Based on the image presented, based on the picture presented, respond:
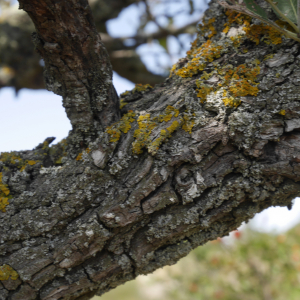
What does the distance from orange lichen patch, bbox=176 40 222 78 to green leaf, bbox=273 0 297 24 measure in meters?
0.36

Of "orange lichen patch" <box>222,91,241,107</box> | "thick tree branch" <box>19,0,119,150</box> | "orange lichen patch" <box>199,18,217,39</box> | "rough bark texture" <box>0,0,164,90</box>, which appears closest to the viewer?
"thick tree branch" <box>19,0,119,150</box>

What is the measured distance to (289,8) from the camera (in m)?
1.35

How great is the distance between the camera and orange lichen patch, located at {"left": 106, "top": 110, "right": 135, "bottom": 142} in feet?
4.59

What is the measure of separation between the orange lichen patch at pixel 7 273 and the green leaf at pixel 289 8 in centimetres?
188

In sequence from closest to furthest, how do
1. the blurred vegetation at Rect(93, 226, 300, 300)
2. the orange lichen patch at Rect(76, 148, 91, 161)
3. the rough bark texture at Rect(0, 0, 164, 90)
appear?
the orange lichen patch at Rect(76, 148, 91, 161)
the rough bark texture at Rect(0, 0, 164, 90)
the blurred vegetation at Rect(93, 226, 300, 300)

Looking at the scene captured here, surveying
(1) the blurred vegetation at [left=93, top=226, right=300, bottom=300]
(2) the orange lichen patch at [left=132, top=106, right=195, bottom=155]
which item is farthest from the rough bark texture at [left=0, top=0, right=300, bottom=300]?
(1) the blurred vegetation at [left=93, top=226, right=300, bottom=300]

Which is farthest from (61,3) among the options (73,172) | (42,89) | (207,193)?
(42,89)

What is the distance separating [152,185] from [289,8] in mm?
1162

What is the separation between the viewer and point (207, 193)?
1341 mm

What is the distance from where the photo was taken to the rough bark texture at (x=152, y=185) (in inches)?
50.4

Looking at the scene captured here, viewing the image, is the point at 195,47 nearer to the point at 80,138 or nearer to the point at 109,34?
the point at 80,138

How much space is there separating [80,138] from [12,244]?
0.65 m

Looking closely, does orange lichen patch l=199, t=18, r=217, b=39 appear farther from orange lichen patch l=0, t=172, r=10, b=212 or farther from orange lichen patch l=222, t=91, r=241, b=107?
orange lichen patch l=0, t=172, r=10, b=212

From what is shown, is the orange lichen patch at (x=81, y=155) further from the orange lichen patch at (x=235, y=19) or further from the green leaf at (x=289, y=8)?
the green leaf at (x=289, y=8)
